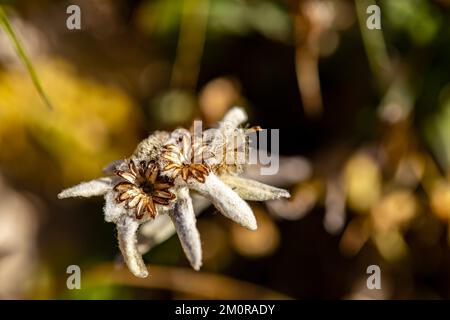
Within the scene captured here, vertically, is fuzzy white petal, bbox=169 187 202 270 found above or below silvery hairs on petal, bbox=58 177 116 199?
below

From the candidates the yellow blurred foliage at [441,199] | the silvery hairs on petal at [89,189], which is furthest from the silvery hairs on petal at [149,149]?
the yellow blurred foliage at [441,199]

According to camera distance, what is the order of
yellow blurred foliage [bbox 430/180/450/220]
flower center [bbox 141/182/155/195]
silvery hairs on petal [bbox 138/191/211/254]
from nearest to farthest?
1. flower center [bbox 141/182/155/195]
2. silvery hairs on petal [bbox 138/191/211/254]
3. yellow blurred foliage [bbox 430/180/450/220]

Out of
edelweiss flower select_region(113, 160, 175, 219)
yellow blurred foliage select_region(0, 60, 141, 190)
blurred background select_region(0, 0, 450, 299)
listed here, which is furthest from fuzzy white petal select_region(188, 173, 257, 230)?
yellow blurred foliage select_region(0, 60, 141, 190)

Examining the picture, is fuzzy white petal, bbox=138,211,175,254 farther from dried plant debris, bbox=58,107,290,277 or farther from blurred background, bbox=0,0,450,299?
Answer: blurred background, bbox=0,0,450,299

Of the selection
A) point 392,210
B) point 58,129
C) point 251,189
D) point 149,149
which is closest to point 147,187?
point 149,149

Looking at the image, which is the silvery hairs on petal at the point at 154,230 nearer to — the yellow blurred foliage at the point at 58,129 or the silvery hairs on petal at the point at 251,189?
the silvery hairs on petal at the point at 251,189

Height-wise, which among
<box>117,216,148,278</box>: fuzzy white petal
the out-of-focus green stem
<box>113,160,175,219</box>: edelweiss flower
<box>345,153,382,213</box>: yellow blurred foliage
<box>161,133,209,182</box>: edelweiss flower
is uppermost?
the out-of-focus green stem

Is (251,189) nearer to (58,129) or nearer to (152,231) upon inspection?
(152,231)
